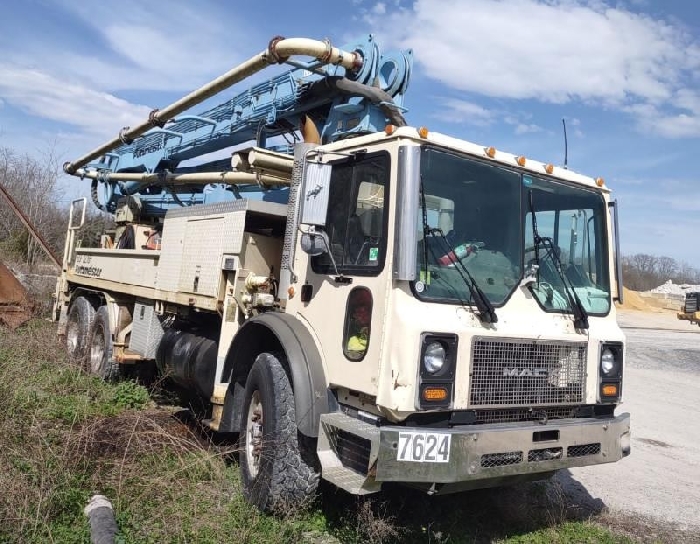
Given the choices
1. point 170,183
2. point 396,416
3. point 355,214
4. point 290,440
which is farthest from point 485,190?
point 170,183

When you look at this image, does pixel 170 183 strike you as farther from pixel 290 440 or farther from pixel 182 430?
pixel 290 440

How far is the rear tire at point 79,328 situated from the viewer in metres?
8.70

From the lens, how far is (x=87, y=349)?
8.59 metres

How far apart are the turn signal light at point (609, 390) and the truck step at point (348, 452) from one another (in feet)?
6.01

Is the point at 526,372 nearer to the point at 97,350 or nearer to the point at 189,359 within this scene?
the point at 189,359

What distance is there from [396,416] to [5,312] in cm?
A: 997

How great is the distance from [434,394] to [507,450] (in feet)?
1.99

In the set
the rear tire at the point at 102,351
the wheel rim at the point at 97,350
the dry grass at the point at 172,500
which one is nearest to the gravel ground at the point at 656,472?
the dry grass at the point at 172,500

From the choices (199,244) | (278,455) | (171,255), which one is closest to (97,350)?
(171,255)

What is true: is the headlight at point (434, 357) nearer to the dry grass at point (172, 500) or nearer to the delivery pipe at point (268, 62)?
the dry grass at point (172, 500)

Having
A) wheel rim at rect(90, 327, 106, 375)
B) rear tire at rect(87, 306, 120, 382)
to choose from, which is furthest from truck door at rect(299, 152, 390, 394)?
wheel rim at rect(90, 327, 106, 375)

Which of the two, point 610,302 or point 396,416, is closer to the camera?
point 396,416

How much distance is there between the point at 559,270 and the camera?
4488 mm

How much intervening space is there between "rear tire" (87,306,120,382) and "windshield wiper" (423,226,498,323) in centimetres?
530
